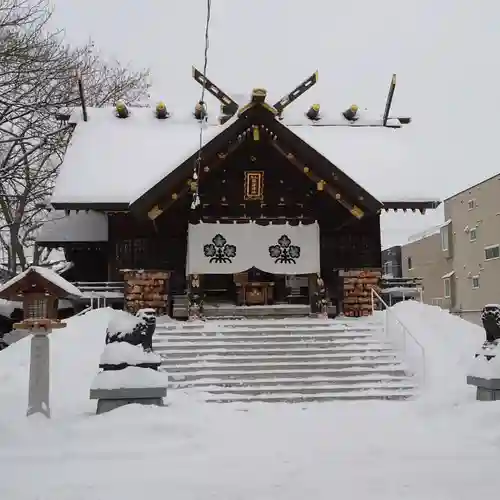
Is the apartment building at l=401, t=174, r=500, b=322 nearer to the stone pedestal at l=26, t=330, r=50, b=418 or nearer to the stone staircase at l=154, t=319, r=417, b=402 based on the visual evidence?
the stone staircase at l=154, t=319, r=417, b=402

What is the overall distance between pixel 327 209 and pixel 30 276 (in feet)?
34.5

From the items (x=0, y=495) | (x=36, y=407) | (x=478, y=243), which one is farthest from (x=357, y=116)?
(x=0, y=495)

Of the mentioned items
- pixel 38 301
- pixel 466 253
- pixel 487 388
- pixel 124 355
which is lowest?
pixel 487 388

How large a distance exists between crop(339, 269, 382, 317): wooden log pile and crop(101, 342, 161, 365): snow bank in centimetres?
910

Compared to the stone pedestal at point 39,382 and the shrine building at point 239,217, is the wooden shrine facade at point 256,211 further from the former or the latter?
the stone pedestal at point 39,382

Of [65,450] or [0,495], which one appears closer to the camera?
[0,495]

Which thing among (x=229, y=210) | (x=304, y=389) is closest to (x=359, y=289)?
(x=229, y=210)

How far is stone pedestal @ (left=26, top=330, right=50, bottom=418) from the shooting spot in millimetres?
8703

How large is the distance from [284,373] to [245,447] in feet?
15.8

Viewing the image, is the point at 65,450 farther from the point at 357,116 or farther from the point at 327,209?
the point at 357,116

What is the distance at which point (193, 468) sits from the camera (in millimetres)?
6652

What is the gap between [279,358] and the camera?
42.8 ft

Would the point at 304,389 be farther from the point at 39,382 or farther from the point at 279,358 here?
the point at 39,382

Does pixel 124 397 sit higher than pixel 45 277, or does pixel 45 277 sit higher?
pixel 45 277
